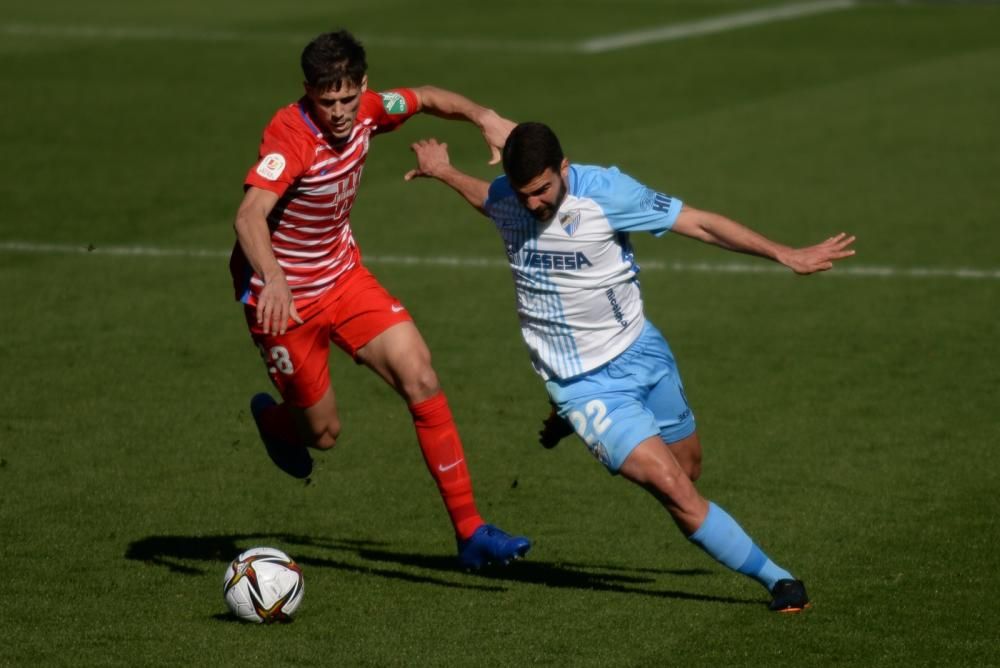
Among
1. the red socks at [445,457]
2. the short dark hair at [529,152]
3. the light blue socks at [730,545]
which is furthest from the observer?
the red socks at [445,457]

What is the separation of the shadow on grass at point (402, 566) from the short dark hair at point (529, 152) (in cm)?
196

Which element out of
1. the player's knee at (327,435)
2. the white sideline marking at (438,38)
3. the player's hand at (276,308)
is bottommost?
the player's knee at (327,435)

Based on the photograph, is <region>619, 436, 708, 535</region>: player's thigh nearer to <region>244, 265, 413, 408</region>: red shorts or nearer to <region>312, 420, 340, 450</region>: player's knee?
<region>244, 265, 413, 408</region>: red shorts

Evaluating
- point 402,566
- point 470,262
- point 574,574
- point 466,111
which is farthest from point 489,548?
point 470,262

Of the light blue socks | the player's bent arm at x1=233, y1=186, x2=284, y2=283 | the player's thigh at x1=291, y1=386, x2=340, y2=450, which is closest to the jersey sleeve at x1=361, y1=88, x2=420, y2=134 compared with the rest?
the player's bent arm at x1=233, y1=186, x2=284, y2=283

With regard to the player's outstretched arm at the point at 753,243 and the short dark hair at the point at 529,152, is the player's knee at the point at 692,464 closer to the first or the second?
the player's outstretched arm at the point at 753,243

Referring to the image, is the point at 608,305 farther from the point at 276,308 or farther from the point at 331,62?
the point at 331,62

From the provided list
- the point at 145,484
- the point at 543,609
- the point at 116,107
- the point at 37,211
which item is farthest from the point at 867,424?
the point at 116,107

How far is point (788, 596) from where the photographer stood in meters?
7.61

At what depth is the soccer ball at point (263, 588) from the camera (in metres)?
7.56

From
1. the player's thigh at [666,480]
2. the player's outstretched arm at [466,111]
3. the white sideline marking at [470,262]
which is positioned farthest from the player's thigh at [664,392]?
the white sideline marking at [470,262]

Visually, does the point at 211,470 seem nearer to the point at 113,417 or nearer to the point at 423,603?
the point at 113,417

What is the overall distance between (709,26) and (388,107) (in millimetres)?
20643

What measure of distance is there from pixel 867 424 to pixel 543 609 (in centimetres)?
364
